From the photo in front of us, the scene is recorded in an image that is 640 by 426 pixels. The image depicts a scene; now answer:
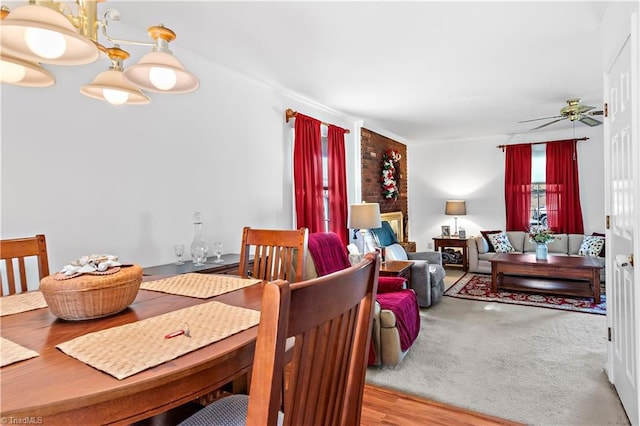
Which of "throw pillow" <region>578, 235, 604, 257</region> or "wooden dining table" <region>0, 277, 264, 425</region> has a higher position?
"wooden dining table" <region>0, 277, 264, 425</region>

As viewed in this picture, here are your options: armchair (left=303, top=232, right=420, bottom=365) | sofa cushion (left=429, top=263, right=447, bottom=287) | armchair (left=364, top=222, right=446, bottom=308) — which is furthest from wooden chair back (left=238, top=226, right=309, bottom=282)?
sofa cushion (left=429, top=263, right=447, bottom=287)

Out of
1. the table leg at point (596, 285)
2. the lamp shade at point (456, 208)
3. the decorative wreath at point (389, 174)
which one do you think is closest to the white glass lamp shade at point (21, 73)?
the decorative wreath at point (389, 174)

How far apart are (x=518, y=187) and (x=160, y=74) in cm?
654

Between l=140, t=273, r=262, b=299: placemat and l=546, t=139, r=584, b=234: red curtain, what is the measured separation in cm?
616

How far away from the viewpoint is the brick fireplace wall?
5492 millimetres

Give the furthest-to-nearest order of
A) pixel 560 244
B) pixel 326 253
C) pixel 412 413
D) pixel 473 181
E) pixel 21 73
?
pixel 473 181 → pixel 560 244 → pixel 326 253 → pixel 412 413 → pixel 21 73

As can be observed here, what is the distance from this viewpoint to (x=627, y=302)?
1870 millimetres

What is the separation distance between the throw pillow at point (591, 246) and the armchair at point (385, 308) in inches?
148

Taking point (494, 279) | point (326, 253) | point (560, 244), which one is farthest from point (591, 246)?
point (326, 253)

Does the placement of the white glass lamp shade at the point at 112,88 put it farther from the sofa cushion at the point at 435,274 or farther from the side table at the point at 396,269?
the sofa cushion at the point at 435,274

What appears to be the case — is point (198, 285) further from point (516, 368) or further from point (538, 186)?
point (538, 186)

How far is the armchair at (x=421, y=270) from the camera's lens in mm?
4062

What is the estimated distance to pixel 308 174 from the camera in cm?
400

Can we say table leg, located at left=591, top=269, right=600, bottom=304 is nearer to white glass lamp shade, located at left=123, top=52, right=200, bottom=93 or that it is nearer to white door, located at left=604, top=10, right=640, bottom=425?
white door, located at left=604, top=10, right=640, bottom=425
